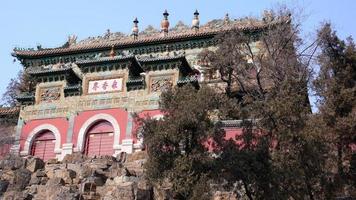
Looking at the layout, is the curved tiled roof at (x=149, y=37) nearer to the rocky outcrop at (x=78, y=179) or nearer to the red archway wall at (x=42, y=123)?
the red archway wall at (x=42, y=123)

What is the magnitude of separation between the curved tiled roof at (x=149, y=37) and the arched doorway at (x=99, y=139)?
7.11 meters

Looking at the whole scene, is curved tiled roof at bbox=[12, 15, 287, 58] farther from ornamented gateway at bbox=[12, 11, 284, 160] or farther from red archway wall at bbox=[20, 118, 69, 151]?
red archway wall at bbox=[20, 118, 69, 151]

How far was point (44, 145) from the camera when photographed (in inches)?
1163

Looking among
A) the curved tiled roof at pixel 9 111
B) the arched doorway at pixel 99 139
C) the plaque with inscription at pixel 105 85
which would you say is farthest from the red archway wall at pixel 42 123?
the curved tiled roof at pixel 9 111

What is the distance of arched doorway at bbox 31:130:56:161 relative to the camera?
29261 millimetres

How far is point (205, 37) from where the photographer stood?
33.2m

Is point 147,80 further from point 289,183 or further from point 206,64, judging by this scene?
point 289,183

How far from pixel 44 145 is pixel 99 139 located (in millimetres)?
3067

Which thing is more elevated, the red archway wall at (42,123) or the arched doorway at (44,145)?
the red archway wall at (42,123)

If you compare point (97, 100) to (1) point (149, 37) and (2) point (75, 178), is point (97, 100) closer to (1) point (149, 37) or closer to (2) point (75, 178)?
(1) point (149, 37)

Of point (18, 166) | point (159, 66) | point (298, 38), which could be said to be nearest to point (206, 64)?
point (159, 66)

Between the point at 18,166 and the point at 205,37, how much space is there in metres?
14.8

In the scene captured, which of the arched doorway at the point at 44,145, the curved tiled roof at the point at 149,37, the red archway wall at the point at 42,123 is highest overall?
the curved tiled roof at the point at 149,37

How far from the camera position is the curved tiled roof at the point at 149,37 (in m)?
32.8
